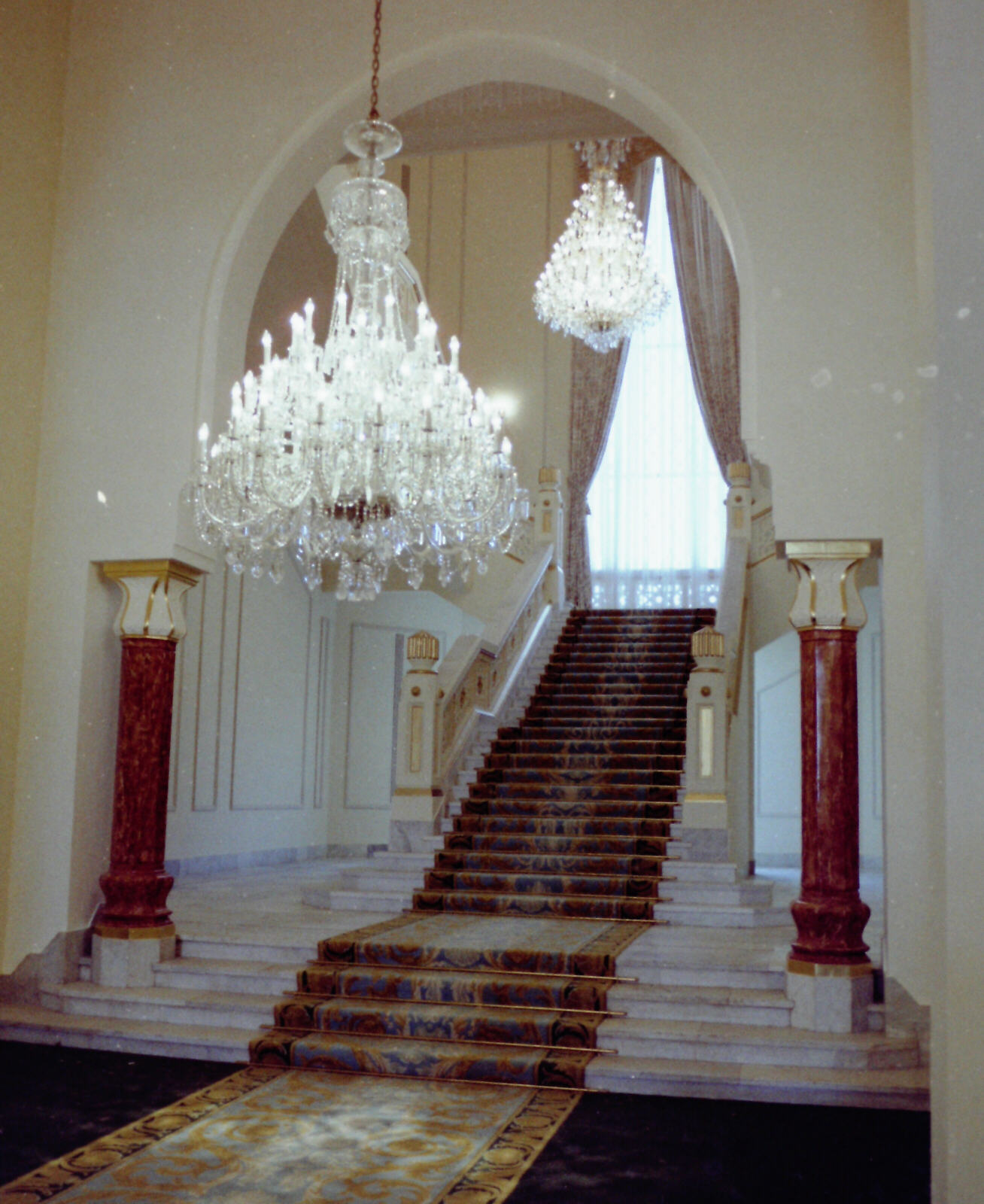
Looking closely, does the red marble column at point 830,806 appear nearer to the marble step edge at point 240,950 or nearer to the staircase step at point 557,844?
the marble step edge at point 240,950

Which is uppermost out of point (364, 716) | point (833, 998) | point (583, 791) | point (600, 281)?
point (600, 281)

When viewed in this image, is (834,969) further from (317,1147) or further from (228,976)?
(228,976)

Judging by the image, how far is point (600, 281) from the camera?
11.7 m

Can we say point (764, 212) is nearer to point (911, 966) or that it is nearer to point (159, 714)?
point (911, 966)

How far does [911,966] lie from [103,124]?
576 cm

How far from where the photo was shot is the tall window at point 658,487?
13859 mm

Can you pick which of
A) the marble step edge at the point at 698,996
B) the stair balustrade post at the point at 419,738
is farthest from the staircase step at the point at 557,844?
the marble step edge at the point at 698,996

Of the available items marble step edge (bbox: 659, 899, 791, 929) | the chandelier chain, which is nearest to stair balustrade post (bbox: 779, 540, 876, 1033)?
marble step edge (bbox: 659, 899, 791, 929)

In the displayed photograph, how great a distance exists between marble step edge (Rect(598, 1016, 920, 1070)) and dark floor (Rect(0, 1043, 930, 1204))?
30cm

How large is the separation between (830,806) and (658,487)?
923cm

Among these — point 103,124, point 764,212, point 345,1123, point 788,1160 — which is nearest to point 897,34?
point 764,212

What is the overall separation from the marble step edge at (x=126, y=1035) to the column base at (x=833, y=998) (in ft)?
7.99

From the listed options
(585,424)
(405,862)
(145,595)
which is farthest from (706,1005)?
(585,424)

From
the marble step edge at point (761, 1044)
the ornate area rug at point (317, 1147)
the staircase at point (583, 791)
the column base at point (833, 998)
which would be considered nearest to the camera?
the ornate area rug at point (317, 1147)
